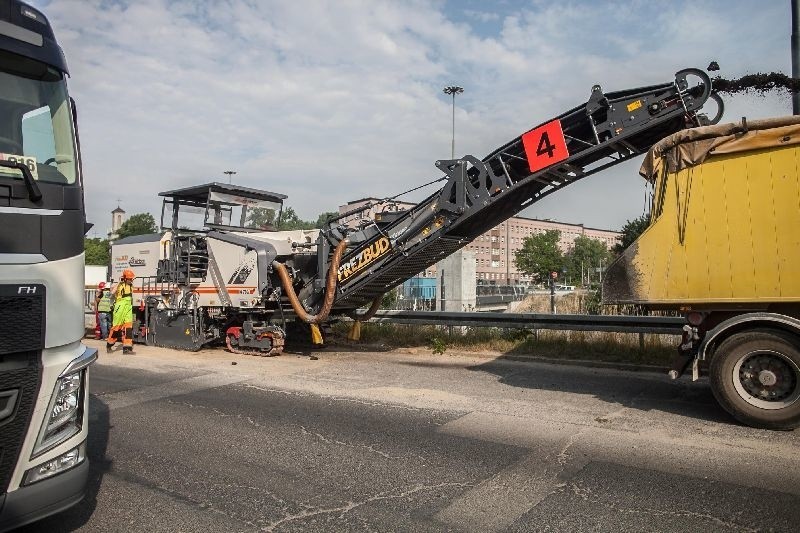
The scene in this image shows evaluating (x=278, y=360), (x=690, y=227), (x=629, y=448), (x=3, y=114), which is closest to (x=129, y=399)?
(x=278, y=360)

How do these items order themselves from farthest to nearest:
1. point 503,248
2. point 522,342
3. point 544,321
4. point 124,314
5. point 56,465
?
point 503,248, point 124,314, point 522,342, point 544,321, point 56,465

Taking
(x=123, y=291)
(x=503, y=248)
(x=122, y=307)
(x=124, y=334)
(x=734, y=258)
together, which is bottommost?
(x=124, y=334)

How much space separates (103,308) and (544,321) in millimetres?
10928

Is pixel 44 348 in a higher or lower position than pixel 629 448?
higher

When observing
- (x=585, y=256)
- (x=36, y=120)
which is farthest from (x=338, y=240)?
(x=585, y=256)

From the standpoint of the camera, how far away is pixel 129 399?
24.1 feet

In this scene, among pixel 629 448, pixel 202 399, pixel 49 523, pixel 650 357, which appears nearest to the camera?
pixel 49 523

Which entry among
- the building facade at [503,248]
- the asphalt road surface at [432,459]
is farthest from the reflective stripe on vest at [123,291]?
the building facade at [503,248]

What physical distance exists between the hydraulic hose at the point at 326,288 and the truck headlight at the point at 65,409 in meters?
6.82

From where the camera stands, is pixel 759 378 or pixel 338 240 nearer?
pixel 759 378

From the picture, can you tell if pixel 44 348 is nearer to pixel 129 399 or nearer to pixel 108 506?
pixel 108 506

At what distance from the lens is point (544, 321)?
10391 mm

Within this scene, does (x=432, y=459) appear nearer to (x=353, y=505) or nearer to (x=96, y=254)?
(x=353, y=505)

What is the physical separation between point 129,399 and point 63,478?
4.57 m
